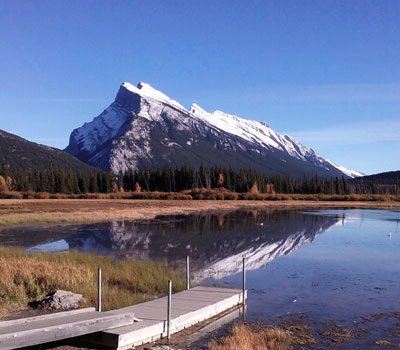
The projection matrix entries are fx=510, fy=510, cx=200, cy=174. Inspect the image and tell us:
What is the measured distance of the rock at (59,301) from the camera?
54.5 ft

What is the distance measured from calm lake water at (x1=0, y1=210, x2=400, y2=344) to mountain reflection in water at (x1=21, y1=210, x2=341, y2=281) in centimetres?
5

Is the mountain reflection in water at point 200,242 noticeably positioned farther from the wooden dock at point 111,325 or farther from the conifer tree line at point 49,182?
the conifer tree line at point 49,182

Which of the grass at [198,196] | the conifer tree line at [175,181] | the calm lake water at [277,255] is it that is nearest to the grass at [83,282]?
the calm lake water at [277,255]

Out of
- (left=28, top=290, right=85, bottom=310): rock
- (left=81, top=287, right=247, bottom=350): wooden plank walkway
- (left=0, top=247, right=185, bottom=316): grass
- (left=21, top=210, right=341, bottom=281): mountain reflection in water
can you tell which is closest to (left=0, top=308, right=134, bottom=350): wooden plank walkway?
(left=81, top=287, right=247, bottom=350): wooden plank walkway

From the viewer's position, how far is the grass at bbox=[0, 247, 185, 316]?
57.8ft

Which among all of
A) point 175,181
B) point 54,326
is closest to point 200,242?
point 54,326

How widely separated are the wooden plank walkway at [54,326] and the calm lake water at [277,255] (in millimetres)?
5519

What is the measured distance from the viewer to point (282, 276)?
81.6ft

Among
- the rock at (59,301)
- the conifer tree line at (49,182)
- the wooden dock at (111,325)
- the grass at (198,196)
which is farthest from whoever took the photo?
the conifer tree line at (49,182)

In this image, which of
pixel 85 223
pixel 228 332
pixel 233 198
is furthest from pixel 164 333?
pixel 233 198

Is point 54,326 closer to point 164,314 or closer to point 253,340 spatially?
point 164,314

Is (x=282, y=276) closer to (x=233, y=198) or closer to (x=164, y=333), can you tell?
(x=164, y=333)

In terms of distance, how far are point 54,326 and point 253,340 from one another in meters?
5.36

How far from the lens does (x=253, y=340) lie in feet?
46.1
